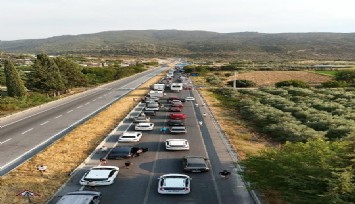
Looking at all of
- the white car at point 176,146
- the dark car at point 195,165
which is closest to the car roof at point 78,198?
the dark car at point 195,165

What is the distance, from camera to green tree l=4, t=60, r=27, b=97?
195ft

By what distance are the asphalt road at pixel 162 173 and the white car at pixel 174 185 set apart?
0.28 metres

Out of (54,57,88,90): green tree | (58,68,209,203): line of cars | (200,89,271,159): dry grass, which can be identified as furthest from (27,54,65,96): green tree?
(58,68,209,203): line of cars

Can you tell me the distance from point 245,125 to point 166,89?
1659 inches

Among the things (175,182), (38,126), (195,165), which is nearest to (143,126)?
(38,126)

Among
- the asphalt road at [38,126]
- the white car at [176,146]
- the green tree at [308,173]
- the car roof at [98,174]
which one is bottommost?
the asphalt road at [38,126]

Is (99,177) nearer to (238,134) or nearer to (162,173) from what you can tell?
(162,173)

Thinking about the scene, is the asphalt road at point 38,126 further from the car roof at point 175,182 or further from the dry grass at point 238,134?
the dry grass at point 238,134

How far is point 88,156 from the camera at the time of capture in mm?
28219

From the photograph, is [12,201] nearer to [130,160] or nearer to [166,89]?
[130,160]

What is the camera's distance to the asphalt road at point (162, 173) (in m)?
20.0

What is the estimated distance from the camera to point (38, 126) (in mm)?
40875

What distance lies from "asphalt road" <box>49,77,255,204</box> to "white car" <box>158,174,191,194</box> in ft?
0.93

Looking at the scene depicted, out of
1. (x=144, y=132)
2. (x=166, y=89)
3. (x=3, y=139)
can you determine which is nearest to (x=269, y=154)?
(x=144, y=132)
